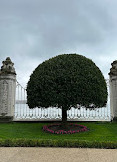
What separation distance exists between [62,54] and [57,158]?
15.5 feet

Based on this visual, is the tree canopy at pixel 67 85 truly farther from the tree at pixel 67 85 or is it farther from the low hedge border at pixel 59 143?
the low hedge border at pixel 59 143

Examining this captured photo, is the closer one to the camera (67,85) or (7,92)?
(67,85)

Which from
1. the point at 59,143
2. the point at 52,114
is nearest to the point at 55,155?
the point at 59,143

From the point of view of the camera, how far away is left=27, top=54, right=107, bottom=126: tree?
6.36 m

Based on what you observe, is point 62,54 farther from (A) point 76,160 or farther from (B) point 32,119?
(A) point 76,160

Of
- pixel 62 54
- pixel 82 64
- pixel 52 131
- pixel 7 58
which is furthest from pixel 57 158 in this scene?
pixel 7 58

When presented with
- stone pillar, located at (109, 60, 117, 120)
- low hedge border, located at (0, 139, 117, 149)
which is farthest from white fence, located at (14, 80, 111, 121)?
low hedge border, located at (0, 139, 117, 149)

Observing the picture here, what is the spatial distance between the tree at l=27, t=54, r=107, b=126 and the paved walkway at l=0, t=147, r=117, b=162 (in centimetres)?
216

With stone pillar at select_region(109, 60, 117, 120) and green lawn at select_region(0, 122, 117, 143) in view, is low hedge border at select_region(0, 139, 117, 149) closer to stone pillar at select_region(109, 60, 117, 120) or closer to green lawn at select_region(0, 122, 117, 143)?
green lawn at select_region(0, 122, 117, 143)

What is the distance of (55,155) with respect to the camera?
13.1 feet

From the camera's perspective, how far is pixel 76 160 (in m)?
3.68

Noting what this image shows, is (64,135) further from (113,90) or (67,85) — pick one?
(113,90)

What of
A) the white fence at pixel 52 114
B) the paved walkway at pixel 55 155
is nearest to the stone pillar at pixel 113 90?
the white fence at pixel 52 114

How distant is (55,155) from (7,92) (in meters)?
5.70
